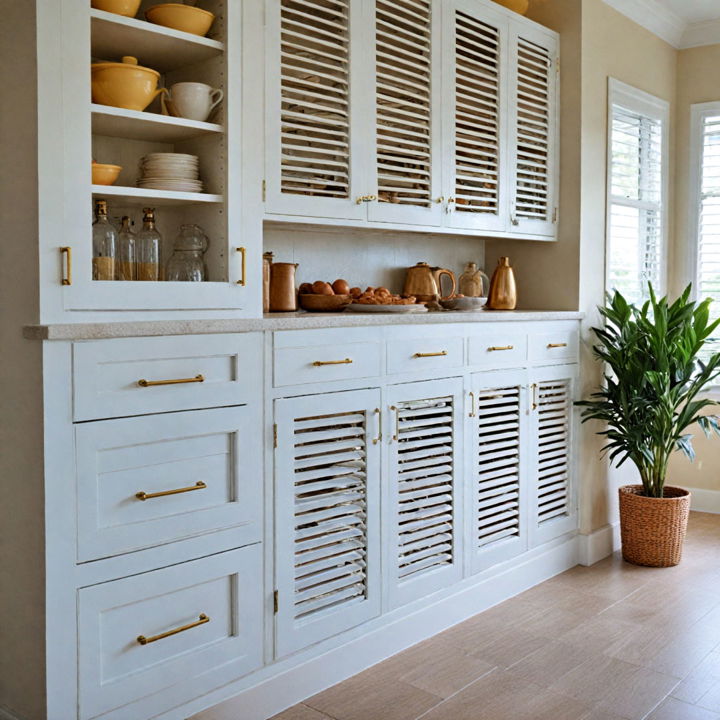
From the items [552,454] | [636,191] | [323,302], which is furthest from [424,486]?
[636,191]

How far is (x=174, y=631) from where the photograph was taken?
2.21m

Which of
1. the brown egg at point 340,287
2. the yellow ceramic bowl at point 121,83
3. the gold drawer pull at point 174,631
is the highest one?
the yellow ceramic bowl at point 121,83

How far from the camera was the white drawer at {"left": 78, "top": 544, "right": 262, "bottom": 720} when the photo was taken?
6.73 ft

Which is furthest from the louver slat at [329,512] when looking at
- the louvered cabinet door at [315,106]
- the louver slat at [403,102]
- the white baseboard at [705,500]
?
the white baseboard at [705,500]

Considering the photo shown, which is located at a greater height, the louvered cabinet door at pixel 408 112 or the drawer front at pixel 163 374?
the louvered cabinet door at pixel 408 112

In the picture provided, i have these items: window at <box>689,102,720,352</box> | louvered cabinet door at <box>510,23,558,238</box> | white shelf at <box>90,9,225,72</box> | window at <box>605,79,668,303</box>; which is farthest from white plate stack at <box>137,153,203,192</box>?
window at <box>689,102,720,352</box>

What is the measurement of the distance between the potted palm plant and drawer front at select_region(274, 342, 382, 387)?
55.3 inches

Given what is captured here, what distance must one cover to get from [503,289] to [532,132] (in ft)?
2.37

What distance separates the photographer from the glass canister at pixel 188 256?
2.46 meters

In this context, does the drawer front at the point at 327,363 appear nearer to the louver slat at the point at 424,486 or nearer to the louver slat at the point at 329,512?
the louver slat at the point at 329,512

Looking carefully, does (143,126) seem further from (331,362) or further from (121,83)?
(331,362)

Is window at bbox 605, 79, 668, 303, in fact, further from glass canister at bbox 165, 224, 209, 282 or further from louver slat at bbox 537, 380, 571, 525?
glass canister at bbox 165, 224, 209, 282

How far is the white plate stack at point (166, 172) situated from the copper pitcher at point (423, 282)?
4.36 feet

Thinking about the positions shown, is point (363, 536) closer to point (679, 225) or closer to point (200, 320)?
point (200, 320)
